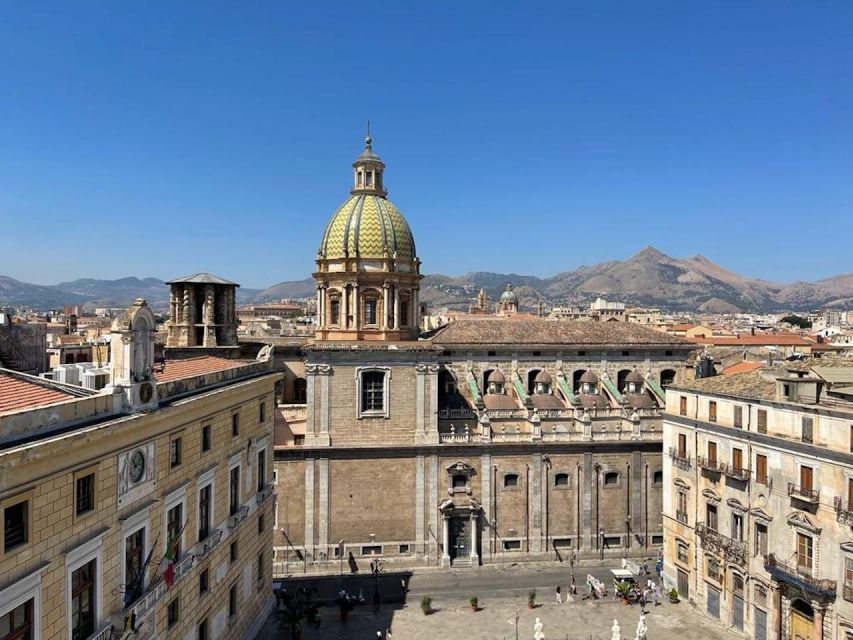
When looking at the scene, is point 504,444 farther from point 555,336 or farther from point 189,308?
point 189,308

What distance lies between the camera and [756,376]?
34969 millimetres

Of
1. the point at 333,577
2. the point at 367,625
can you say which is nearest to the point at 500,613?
the point at 367,625

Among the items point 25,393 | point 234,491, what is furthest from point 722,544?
point 25,393

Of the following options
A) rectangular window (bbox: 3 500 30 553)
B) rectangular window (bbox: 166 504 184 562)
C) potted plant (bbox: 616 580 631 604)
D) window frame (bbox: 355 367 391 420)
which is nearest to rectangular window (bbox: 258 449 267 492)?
rectangular window (bbox: 166 504 184 562)

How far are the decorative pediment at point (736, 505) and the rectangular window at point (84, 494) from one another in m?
28.8

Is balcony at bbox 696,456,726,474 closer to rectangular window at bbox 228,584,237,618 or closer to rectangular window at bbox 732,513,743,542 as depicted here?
rectangular window at bbox 732,513,743,542

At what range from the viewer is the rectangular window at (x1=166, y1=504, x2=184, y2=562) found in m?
20.3

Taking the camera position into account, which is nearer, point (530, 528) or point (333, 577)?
point (333, 577)

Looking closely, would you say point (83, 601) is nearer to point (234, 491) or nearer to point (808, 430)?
point (234, 491)

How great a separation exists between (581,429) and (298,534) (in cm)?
2016

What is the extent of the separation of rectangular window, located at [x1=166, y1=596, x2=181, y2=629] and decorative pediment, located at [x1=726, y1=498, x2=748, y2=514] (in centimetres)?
2580

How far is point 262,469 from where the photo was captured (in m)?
30.6

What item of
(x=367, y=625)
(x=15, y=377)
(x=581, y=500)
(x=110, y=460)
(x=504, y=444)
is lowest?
(x=367, y=625)

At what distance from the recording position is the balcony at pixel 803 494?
2781 cm
